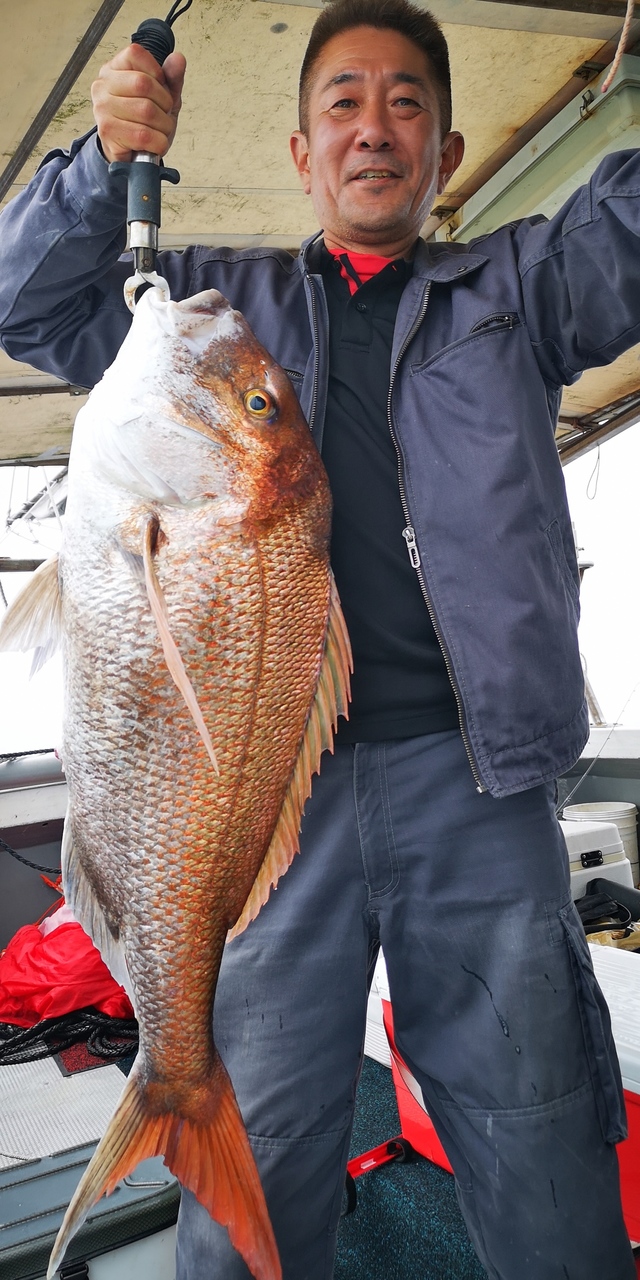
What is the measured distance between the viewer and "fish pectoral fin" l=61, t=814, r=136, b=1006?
1336 mm

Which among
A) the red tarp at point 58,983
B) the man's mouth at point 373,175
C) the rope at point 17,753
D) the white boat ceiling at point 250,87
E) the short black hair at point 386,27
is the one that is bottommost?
the red tarp at point 58,983

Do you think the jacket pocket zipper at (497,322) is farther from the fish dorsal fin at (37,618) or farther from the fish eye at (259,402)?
the fish dorsal fin at (37,618)

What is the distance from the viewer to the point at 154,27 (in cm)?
137

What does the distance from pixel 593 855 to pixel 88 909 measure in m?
3.17

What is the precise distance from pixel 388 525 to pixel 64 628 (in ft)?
2.15

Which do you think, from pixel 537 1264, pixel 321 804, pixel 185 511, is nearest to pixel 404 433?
pixel 185 511

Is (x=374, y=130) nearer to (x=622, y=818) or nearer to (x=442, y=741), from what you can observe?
(x=442, y=741)

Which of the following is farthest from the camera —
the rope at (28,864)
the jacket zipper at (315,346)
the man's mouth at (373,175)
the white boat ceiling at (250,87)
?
the rope at (28,864)

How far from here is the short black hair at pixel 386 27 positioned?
190cm

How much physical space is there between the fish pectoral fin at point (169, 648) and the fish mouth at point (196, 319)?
0.32 meters

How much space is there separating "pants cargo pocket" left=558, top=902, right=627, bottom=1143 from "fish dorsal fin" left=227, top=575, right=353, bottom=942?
555 millimetres

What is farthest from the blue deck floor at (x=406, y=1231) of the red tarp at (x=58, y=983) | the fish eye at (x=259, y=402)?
the fish eye at (x=259, y=402)

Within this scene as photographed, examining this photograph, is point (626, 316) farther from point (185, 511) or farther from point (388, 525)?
point (185, 511)

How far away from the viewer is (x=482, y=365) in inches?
65.6
